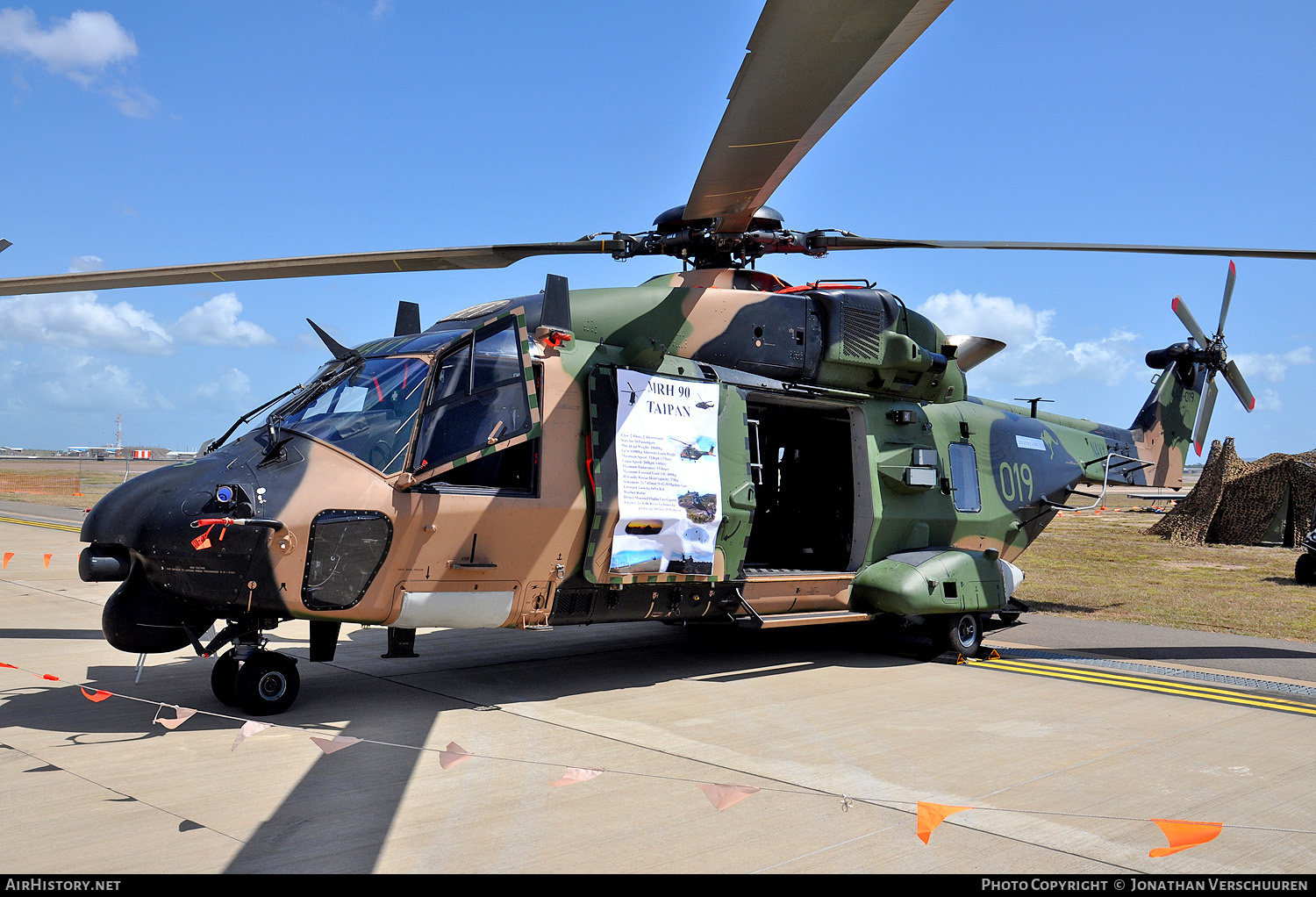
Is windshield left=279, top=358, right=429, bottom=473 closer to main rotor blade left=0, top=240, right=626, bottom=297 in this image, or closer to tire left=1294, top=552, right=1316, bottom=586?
main rotor blade left=0, top=240, right=626, bottom=297

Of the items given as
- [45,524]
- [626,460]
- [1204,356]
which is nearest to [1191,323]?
[1204,356]

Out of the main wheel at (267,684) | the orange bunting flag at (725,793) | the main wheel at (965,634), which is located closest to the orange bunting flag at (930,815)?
the orange bunting flag at (725,793)

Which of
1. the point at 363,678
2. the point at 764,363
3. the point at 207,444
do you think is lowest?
the point at 363,678

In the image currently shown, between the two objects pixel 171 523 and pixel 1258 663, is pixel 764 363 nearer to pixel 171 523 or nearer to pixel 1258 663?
pixel 171 523

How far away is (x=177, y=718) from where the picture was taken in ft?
20.1

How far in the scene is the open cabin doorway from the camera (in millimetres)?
9383

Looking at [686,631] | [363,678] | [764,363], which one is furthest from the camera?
[686,631]

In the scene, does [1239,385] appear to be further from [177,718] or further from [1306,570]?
[177,718]

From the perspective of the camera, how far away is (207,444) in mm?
6770

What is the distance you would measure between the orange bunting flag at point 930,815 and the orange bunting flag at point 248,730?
12.5 feet

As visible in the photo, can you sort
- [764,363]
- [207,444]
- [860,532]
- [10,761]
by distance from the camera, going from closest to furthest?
[10,761], [207,444], [764,363], [860,532]

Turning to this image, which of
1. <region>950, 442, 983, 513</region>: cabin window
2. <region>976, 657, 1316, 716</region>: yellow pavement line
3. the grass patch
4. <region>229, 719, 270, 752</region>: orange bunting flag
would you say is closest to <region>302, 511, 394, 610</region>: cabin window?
<region>229, 719, 270, 752</region>: orange bunting flag
